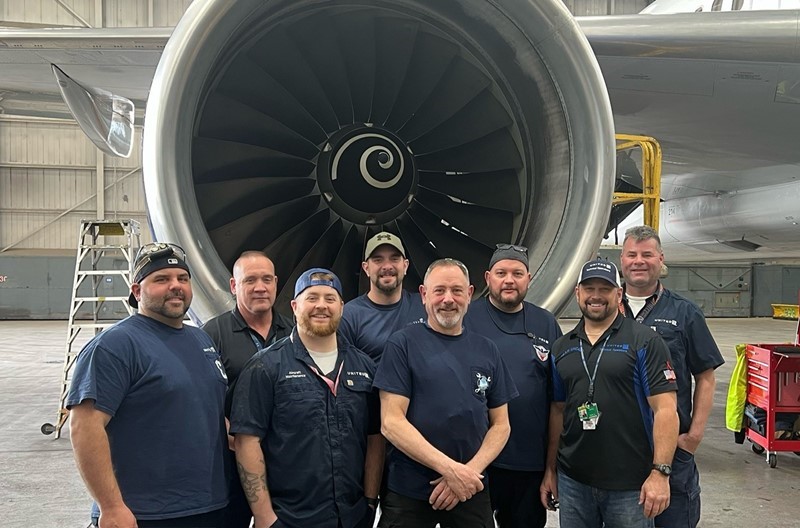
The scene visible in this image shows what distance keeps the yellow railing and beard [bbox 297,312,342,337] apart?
2852mm

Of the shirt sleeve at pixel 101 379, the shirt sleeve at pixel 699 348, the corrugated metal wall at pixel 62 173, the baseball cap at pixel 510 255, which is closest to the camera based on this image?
the shirt sleeve at pixel 101 379

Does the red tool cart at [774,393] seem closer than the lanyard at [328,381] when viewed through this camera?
No

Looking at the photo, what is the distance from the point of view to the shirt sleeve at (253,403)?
1.83 meters

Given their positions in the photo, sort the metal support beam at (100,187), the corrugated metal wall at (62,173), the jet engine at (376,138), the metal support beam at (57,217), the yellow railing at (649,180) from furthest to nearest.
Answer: the metal support beam at (100,187), the metal support beam at (57,217), the corrugated metal wall at (62,173), the yellow railing at (649,180), the jet engine at (376,138)

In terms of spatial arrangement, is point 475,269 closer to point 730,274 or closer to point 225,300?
point 225,300

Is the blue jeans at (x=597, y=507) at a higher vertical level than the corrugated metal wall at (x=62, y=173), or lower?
lower

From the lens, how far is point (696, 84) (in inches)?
159

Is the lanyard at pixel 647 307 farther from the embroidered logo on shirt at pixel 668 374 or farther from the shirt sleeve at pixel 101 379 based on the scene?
the shirt sleeve at pixel 101 379

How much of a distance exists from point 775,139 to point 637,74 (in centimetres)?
148

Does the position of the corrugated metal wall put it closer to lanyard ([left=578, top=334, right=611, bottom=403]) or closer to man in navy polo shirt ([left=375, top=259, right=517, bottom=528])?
man in navy polo shirt ([left=375, top=259, right=517, bottom=528])

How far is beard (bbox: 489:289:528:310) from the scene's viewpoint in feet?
7.31

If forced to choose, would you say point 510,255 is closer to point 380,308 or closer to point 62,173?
point 380,308

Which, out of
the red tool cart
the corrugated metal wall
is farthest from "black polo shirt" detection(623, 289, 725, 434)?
the corrugated metal wall

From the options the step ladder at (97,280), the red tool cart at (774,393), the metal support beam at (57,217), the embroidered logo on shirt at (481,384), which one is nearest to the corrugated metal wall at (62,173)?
Result: the metal support beam at (57,217)
